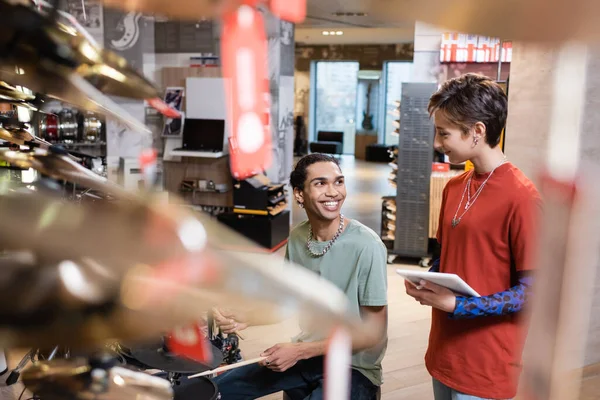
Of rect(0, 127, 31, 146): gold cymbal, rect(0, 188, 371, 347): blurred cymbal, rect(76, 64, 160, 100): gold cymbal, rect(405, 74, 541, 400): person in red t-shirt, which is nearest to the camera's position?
rect(0, 188, 371, 347): blurred cymbal

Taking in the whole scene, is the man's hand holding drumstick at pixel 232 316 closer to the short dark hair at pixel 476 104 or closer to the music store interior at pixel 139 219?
the music store interior at pixel 139 219

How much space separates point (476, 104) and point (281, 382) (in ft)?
3.87

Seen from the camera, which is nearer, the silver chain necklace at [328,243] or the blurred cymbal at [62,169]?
Result: the blurred cymbal at [62,169]

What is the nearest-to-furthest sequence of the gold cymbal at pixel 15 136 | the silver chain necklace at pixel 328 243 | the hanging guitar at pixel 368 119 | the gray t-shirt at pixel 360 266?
the gold cymbal at pixel 15 136, the gray t-shirt at pixel 360 266, the silver chain necklace at pixel 328 243, the hanging guitar at pixel 368 119

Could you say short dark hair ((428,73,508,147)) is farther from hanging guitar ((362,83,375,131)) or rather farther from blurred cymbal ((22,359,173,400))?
hanging guitar ((362,83,375,131))

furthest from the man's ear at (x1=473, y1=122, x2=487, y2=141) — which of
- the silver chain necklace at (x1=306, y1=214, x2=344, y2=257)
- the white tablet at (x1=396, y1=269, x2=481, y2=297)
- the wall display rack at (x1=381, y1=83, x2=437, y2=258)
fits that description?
the wall display rack at (x1=381, y1=83, x2=437, y2=258)

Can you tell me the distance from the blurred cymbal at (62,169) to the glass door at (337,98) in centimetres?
1717

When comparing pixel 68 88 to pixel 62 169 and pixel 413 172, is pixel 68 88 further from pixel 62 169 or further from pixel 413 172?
pixel 413 172

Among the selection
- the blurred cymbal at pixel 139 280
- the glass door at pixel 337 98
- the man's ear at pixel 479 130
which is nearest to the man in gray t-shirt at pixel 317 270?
the man's ear at pixel 479 130

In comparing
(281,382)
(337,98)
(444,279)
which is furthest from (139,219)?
(337,98)

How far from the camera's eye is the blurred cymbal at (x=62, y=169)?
0.89ft

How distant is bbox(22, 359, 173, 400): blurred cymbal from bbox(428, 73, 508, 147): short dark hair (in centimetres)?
148

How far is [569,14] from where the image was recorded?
0.20 m

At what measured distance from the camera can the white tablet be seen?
1.47m
